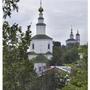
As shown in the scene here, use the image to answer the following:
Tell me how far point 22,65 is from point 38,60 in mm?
129

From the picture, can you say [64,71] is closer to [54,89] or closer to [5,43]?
[54,89]

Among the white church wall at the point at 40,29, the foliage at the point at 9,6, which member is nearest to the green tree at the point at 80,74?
the white church wall at the point at 40,29

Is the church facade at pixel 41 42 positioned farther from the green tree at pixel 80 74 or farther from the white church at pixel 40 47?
the green tree at pixel 80 74

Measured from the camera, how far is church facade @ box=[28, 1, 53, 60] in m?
2.52

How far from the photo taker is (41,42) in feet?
8.25

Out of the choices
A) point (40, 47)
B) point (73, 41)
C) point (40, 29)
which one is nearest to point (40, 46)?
point (40, 47)

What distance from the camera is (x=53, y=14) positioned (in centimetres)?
252

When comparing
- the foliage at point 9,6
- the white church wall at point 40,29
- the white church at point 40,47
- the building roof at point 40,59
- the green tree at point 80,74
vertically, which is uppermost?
the foliage at point 9,6

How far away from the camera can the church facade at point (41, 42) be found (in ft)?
8.26

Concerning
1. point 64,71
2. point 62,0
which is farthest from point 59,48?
point 62,0

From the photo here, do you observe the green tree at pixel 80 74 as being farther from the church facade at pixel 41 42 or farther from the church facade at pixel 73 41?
the church facade at pixel 41 42

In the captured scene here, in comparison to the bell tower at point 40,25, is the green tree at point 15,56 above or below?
below

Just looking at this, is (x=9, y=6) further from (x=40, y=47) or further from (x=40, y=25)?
(x=40, y=47)

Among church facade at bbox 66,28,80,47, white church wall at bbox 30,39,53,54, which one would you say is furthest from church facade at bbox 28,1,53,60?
church facade at bbox 66,28,80,47
